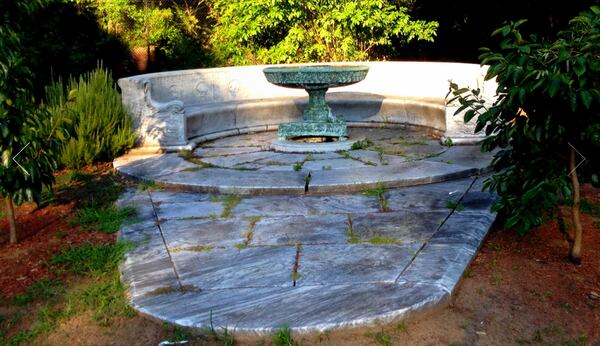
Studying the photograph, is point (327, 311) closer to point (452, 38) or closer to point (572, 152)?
point (572, 152)

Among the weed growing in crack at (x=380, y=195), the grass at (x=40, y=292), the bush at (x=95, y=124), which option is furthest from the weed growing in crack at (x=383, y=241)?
the bush at (x=95, y=124)

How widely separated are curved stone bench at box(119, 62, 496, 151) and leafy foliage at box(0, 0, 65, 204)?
9.57ft

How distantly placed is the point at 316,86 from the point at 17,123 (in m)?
3.89

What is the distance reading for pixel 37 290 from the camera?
11.9ft

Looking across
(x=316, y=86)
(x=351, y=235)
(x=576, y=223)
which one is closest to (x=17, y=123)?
(x=351, y=235)

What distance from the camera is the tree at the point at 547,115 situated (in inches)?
131

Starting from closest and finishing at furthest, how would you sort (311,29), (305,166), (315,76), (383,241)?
(383,241) < (305,166) < (315,76) < (311,29)

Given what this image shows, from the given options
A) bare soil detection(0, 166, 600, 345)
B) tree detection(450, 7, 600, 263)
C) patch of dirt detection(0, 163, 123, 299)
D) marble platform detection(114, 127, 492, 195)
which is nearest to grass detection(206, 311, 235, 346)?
bare soil detection(0, 166, 600, 345)

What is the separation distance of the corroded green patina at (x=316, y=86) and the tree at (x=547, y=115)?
11.3 ft

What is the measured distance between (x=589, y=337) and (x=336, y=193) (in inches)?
108

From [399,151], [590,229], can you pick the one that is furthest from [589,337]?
[399,151]

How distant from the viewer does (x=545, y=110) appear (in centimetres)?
355

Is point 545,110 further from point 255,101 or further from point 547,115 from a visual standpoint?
point 255,101

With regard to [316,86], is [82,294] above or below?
below
